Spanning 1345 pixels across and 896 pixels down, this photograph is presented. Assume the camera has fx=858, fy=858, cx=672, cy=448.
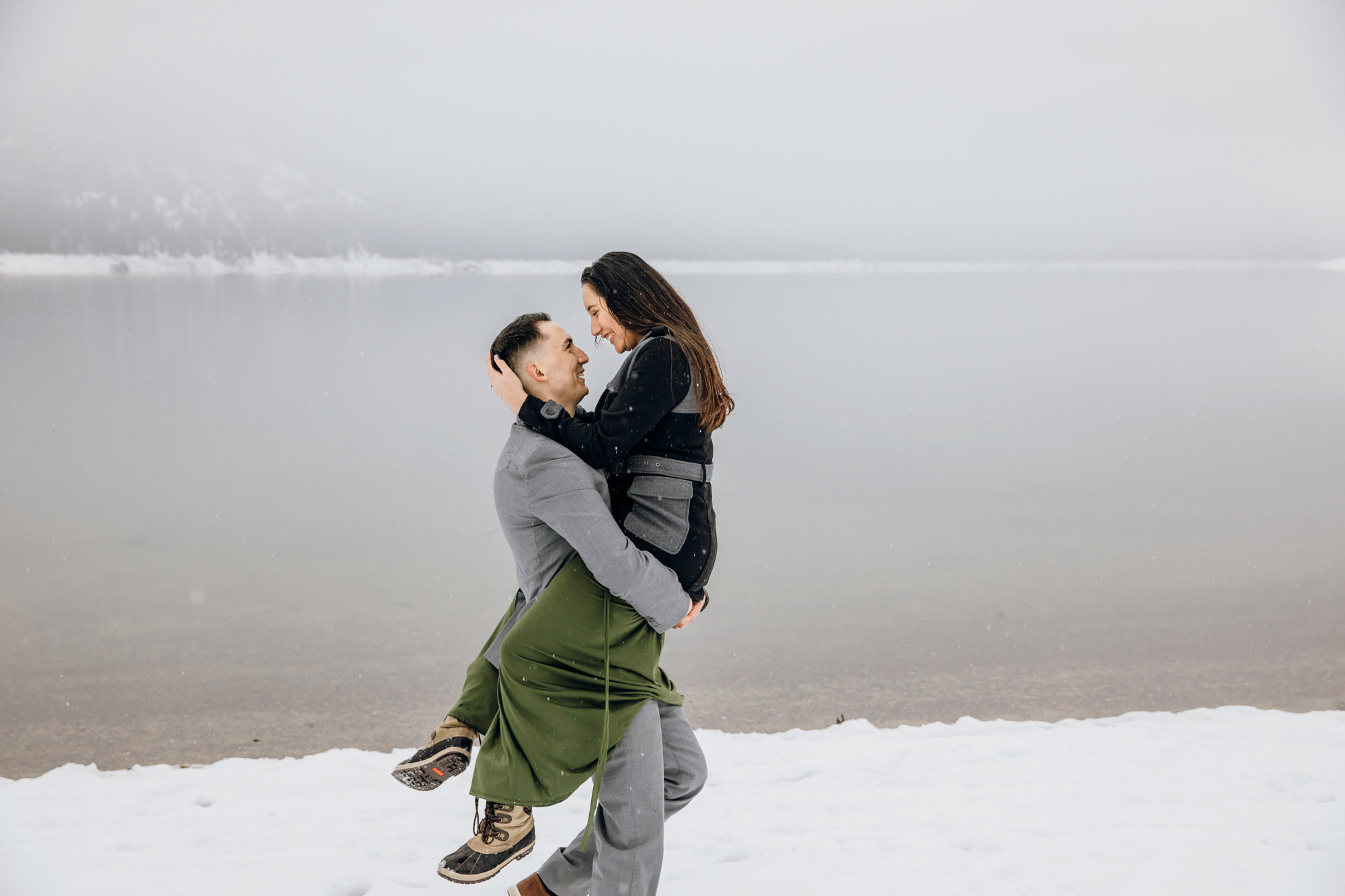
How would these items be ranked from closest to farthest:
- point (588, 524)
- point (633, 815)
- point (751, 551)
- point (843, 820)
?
point (588, 524)
point (633, 815)
point (843, 820)
point (751, 551)

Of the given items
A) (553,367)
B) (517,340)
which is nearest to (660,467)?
(553,367)

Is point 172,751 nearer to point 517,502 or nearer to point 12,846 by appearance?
point 12,846

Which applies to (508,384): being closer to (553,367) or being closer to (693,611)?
(553,367)

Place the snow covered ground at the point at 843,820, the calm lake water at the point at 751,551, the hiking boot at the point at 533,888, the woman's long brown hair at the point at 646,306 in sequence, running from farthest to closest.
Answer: the calm lake water at the point at 751,551 < the snow covered ground at the point at 843,820 < the hiking boot at the point at 533,888 < the woman's long brown hair at the point at 646,306

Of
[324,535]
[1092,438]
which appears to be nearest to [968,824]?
[324,535]

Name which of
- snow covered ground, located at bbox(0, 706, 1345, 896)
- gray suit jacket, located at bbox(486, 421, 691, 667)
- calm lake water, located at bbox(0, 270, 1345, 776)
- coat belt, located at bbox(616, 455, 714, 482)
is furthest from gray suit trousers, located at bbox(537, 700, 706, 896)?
calm lake water, located at bbox(0, 270, 1345, 776)

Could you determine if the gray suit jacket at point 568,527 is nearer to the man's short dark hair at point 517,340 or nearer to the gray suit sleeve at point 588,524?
the gray suit sleeve at point 588,524

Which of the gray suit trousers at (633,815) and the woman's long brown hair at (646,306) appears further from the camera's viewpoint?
the woman's long brown hair at (646,306)

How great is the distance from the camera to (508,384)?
2.44m

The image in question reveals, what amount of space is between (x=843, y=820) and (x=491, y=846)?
1770 millimetres

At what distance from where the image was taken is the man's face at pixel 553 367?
8.00ft

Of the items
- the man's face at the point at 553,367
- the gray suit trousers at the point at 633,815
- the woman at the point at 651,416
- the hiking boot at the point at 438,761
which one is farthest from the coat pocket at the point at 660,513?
the hiking boot at the point at 438,761

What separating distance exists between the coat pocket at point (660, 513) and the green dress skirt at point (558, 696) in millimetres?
197

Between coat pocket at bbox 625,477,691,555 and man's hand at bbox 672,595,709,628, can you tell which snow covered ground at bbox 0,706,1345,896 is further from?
coat pocket at bbox 625,477,691,555
